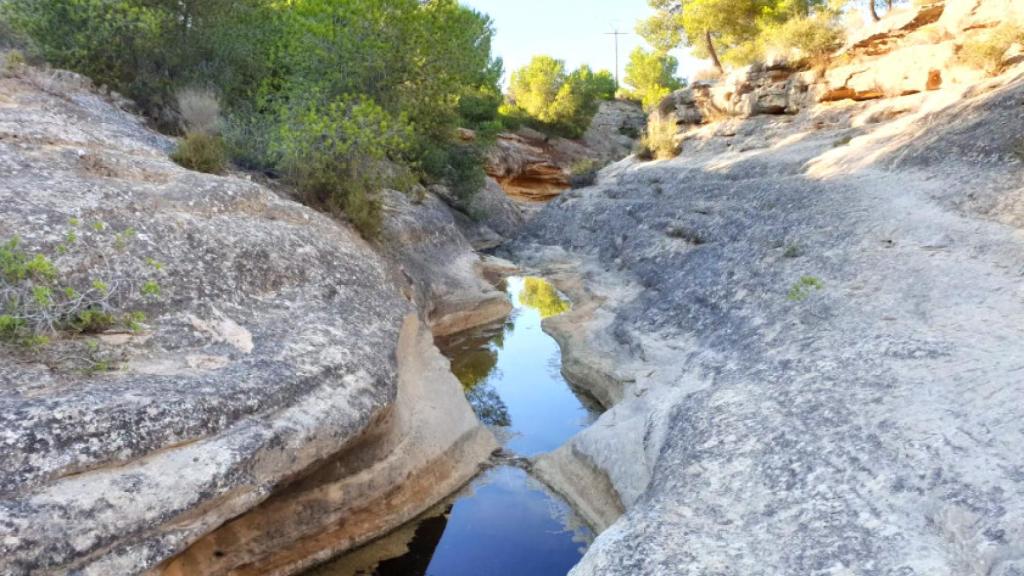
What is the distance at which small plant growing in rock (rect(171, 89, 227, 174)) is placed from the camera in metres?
13.2

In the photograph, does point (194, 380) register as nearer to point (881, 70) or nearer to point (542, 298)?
point (542, 298)

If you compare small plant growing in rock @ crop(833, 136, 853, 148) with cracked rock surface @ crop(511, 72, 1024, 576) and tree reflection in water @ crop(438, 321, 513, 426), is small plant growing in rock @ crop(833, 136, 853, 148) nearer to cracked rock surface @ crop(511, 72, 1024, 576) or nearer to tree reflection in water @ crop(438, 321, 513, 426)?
cracked rock surface @ crop(511, 72, 1024, 576)

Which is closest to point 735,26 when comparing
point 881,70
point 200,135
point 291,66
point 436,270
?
point 881,70

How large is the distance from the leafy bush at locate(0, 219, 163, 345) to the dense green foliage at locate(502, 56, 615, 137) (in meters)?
40.1

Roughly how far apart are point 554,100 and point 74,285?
4471 centimetres

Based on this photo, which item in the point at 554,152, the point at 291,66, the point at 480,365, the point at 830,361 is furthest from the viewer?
the point at 554,152

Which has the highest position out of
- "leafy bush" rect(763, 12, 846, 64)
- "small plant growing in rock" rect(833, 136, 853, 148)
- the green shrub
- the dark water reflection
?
"leafy bush" rect(763, 12, 846, 64)

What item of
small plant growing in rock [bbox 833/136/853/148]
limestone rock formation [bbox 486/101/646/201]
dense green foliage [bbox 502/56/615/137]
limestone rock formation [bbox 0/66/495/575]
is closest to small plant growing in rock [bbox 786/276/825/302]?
limestone rock formation [bbox 0/66/495/575]

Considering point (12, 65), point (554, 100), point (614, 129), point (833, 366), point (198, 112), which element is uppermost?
point (554, 100)

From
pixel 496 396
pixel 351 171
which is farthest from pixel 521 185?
pixel 496 396

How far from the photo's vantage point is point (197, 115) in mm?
16734

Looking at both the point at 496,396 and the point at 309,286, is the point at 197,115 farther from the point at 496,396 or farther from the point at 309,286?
the point at 496,396

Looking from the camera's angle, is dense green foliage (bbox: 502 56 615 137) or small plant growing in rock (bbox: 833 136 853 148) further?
dense green foliage (bbox: 502 56 615 137)

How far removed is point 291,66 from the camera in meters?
17.7
